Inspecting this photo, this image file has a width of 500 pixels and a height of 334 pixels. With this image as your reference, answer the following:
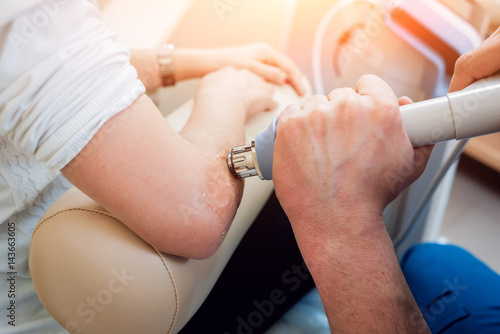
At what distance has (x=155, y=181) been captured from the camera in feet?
1.60

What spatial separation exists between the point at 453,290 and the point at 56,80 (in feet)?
2.24

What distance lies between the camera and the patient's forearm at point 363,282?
48cm

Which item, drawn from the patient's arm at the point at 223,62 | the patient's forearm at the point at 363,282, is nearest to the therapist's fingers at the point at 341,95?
the patient's forearm at the point at 363,282

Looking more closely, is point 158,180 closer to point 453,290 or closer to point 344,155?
point 344,155

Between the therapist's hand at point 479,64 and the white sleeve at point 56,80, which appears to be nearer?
the white sleeve at point 56,80

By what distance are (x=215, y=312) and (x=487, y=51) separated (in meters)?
0.57

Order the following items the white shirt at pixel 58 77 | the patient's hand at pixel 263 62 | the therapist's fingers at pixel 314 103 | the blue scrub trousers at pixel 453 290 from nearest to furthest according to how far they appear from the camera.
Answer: the white shirt at pixel 58 77 → the therapist's fingers at pixel 314 103 → the blue scrub trousers at pixel 453 290 → the patient's hand at pixel 263 62

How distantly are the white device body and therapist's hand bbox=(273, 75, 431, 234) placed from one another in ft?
0.06

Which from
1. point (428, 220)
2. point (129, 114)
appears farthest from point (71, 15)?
point (428, 220)

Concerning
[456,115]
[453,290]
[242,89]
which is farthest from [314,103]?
[453,290]

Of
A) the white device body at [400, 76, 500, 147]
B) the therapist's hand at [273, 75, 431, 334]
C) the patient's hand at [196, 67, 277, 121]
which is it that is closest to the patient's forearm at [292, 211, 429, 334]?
the therapist's hand at [273, 75, 431, 334]

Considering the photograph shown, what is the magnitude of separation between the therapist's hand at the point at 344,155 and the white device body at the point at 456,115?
18mm

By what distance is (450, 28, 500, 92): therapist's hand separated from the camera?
0.53 m

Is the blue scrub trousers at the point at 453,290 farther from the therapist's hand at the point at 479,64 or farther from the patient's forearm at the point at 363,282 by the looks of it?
the therapist's hand at the point at 479,64
